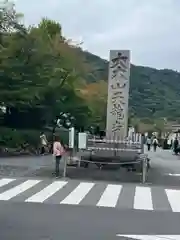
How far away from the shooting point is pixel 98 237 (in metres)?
8.48

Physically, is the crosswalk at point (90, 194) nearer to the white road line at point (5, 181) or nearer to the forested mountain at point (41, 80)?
the white road line at point (5, 181)

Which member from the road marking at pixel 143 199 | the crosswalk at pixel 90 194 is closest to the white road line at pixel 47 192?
the crosswalk at pixel 90 194

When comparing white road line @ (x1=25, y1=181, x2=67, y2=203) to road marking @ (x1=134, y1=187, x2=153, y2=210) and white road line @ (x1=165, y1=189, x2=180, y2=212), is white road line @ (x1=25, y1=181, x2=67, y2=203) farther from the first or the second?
white road line @ (x1=165, y1=189, x2=180, y2=212)

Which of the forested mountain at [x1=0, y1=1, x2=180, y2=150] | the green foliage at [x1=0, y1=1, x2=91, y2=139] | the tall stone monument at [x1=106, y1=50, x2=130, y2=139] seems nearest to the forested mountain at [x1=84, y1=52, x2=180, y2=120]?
the forested mountain at [x1=0, y1=1, x2=180, y2=150]

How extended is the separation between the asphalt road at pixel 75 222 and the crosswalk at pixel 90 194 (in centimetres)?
100

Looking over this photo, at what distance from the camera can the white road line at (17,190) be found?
13.9 metres

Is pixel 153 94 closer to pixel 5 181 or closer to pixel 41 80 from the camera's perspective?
pixel 41 80

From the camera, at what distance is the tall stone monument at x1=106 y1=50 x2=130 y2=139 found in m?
25.8

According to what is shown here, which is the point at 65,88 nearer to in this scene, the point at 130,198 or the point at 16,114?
the point at 16,114

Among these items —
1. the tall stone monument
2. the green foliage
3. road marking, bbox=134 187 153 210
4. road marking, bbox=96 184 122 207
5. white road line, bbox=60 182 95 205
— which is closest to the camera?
road marking, bbox=134 187 153 210

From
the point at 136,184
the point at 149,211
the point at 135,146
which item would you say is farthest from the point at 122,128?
the point at 149,211

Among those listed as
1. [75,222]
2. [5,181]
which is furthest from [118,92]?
[75,222]

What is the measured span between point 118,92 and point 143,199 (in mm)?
12398

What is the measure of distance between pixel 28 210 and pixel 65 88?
3358cm
